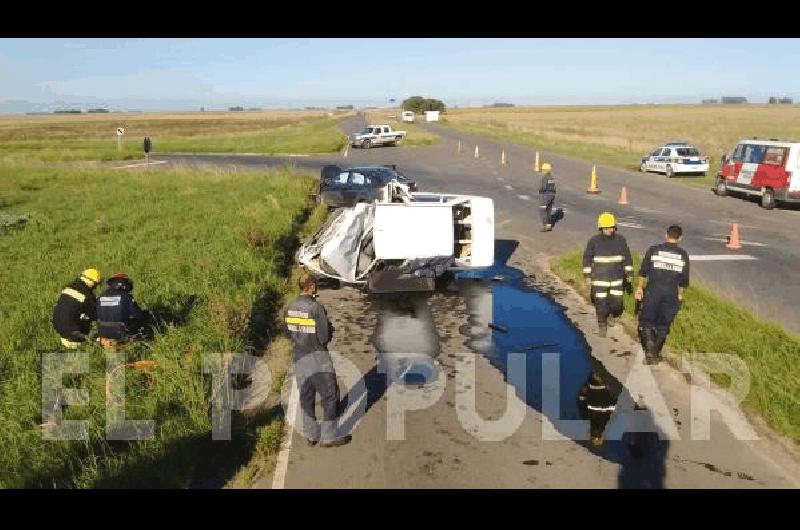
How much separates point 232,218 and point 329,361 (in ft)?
38.9

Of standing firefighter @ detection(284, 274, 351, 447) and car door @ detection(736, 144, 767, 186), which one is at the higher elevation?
car door @ detection(736, 144, 767, 186)

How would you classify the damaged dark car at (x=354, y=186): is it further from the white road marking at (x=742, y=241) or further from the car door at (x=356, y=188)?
the white road marking at (x=742, y=241)

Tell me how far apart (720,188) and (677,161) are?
22.1 feet

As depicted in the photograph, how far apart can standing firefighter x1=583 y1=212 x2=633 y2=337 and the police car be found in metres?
23.3

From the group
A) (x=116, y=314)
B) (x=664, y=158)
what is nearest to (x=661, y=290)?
(x=116, y=314)

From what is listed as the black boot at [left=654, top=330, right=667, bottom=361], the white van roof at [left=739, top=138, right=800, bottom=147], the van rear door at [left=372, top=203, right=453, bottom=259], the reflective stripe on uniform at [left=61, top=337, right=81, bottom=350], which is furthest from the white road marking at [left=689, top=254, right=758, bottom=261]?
the reflective stripe on uniform at [left=61, top=337, right=81, bottom=350]

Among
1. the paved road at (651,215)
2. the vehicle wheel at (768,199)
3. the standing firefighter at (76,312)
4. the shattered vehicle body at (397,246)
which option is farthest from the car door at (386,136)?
the standing firefighter at (76,312)

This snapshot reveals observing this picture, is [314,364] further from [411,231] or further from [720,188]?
[720,188]

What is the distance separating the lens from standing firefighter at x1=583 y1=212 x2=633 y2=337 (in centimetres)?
866

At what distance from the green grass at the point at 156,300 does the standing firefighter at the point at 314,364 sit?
634 mm

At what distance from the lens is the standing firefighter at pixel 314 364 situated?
613cm

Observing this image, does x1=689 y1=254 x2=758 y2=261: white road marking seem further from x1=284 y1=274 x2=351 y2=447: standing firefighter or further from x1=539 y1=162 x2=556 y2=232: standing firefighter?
x1=284 y1=274 x2=351 y2=447: standing firefighter

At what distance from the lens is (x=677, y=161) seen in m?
29.7

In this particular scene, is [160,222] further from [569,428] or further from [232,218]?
[569,428]
